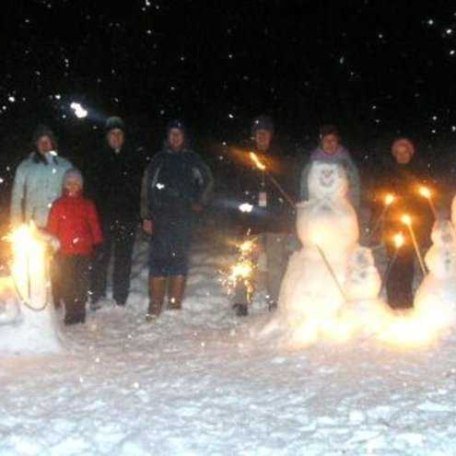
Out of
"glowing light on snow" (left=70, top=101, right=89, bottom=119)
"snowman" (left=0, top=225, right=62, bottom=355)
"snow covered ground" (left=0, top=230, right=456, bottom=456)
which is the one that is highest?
"glowing light on snow" (left=70, top=101, right=89, bottom=119)

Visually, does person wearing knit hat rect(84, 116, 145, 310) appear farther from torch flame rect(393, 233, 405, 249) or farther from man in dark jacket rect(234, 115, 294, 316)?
torch flame rect(393, 233, 405, 249)

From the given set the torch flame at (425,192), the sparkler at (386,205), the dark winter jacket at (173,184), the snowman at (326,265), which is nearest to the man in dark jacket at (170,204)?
the dark winter jacket at (173,184)

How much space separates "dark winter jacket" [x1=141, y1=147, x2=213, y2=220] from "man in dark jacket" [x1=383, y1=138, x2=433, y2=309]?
2.01m

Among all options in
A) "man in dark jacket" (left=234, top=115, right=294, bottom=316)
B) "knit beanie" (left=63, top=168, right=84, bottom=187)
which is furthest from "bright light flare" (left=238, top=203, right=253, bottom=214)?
"knit beanie" (left=63, top=168, right=84, bottom=187)

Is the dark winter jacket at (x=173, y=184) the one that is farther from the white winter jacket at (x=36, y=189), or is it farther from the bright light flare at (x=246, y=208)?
the white winter jacket at (x=36, y=189)

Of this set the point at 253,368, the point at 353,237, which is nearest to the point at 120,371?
the point at 253,368

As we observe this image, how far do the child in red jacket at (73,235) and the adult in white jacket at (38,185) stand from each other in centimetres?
25

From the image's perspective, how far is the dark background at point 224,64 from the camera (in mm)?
13664

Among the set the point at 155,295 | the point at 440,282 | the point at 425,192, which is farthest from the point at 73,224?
the point at 440,282

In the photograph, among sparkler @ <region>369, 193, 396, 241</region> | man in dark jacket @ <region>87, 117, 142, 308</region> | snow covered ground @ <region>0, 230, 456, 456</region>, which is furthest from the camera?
man in dark jacket @ <region>87, 117, 142, 308</region>

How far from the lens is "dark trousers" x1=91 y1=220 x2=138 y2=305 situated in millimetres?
9750

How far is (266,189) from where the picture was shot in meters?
9.20

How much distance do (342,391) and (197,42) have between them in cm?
910

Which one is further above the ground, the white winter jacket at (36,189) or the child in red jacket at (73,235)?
the white winter jacket at (36,189)
